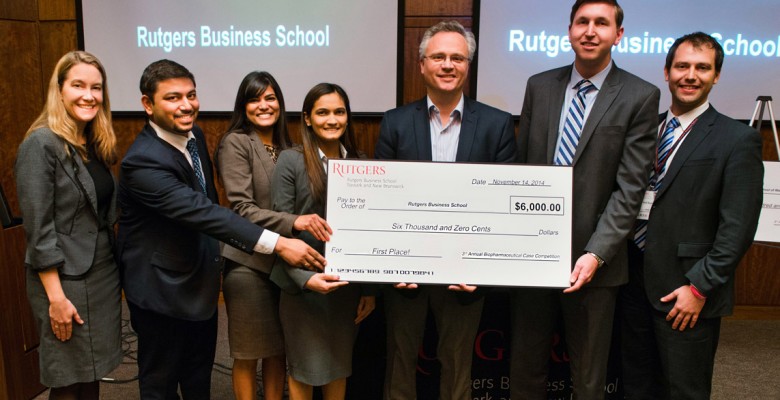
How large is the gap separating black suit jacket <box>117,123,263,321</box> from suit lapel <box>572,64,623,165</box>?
124 cm

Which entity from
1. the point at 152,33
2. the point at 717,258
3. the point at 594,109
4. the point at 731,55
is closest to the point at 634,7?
the point at 731,55

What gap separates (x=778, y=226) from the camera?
9.38 ft

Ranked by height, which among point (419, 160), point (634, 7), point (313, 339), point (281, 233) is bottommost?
point (313, 339)

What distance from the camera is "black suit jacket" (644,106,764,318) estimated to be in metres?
1.85

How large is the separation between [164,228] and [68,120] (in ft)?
1.70

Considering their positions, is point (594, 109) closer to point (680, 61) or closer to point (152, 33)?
point (680, 61)

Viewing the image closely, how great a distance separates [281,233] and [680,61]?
164 centimetres

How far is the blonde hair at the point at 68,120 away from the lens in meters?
1.90

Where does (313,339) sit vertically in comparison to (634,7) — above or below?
below

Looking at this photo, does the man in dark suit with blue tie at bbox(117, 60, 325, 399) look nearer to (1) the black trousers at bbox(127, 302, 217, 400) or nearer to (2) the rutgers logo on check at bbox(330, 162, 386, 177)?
(1) the black trousers at bbox(127, 302, 217, 400)

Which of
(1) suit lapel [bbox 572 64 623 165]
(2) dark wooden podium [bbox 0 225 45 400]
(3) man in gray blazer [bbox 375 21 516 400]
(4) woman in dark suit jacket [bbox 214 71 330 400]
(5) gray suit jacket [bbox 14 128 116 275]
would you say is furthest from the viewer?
(2) dark wooden podium [bbox 0 225 45 400]

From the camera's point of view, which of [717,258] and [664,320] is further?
[664,320]

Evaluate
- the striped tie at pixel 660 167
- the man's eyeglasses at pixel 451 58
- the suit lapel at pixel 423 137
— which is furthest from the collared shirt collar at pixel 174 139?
the striped tie at pixel 660 167

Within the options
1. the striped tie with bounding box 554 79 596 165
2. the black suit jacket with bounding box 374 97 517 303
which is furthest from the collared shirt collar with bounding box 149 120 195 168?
the striped tie with bounding box 554 79 596 165
